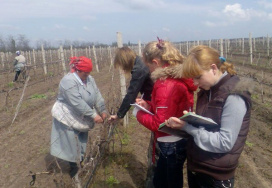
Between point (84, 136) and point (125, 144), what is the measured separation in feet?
4.63

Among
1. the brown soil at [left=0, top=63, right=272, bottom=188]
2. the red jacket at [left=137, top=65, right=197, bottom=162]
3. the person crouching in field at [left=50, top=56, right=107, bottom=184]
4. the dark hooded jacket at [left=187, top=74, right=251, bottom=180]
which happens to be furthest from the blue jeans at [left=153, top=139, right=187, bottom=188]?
the person crouching in field at [left=50, top=56, right=107, bottom=184]

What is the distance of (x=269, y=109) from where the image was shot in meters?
6.33

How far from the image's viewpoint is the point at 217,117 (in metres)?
1.55

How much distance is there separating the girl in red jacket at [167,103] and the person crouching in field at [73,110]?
96cm

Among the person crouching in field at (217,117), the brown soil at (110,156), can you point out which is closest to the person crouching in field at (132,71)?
the brown soil at (110,156)

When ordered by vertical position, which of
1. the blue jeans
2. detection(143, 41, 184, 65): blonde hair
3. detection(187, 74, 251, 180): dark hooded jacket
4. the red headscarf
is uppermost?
detection(143, 41, 184, 65): blonde hair

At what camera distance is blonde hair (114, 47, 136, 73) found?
2559 millimetres

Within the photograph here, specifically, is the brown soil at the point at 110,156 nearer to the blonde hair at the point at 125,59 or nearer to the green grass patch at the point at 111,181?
the green grass patch at the point at 111,181

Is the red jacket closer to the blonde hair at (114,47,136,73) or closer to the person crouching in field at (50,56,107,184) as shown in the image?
the blonde hair at (114,47,136,73)

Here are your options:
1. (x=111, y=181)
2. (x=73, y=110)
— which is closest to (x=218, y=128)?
(x=73, y=110)

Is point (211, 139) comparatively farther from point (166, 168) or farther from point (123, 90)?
point (123, 90)

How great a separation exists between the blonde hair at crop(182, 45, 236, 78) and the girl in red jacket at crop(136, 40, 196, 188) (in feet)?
0.93

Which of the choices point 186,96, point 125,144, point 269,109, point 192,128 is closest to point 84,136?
point 125,144

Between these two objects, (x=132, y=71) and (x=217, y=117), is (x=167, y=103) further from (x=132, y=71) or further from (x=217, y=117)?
(x=132, y=71)
